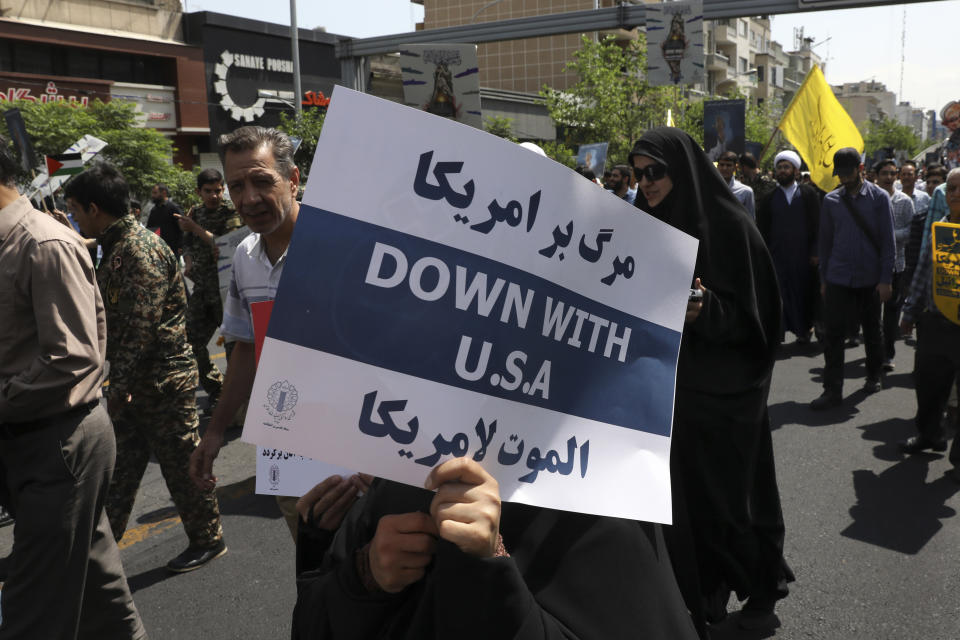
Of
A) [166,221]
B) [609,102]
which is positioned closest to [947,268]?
[166,221]

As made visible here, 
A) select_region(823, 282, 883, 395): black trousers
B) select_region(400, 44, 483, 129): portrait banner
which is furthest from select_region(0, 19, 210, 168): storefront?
select_region(823, 282, 883, 395): black trousers

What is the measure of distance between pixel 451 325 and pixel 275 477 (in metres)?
1.07

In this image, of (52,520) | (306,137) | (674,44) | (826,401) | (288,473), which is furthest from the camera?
(306,137)

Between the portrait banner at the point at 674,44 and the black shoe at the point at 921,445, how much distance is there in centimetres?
682

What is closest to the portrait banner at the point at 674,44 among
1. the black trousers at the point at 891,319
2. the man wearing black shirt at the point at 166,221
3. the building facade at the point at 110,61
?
the black trousers at the point at 891,319

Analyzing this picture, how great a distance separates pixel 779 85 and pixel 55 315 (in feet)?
274

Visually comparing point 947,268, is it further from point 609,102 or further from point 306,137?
point 609,102

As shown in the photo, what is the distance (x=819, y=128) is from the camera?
27.6 ft

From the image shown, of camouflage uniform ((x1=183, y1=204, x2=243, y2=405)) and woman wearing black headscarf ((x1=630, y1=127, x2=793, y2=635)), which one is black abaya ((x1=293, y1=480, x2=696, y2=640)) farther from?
camouflage uniform ((x1=183, y1=204, x2=243, y2=405))

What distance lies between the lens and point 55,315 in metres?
2.42

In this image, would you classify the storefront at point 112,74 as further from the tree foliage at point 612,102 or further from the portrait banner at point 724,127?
the portrait banner at point 724,127

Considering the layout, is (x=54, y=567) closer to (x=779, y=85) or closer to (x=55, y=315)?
(x=55, y=315)

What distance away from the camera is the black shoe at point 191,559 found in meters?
3.78

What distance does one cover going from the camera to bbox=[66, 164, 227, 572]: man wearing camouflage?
3.40 meters
